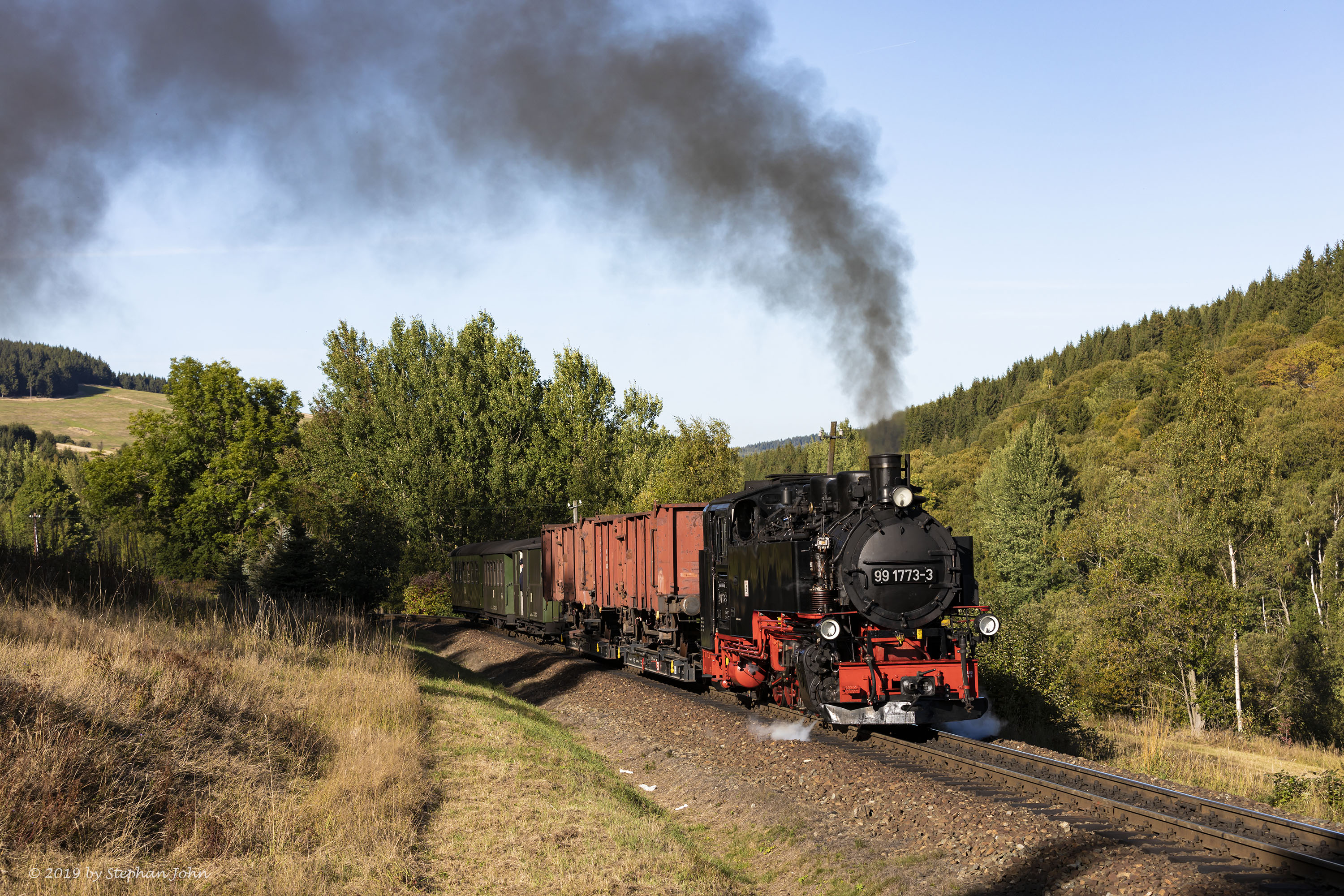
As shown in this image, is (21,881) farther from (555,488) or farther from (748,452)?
(748,452)

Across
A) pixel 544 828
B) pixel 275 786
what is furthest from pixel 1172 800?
pixel 275 786

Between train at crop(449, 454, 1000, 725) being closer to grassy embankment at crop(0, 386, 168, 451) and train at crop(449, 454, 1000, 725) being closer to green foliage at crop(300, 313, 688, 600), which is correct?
green foliage at crop(300, 313, 688, 600)

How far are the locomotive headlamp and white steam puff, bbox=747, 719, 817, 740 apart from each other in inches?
80.2

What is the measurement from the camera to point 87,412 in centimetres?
14450

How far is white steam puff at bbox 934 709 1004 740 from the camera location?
1241 centimetres

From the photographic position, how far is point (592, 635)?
888 inches

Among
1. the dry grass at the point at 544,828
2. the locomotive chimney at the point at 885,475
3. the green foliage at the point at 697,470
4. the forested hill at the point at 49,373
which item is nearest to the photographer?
the dry grass at the point at 544,828

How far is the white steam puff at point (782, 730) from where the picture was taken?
479 inches

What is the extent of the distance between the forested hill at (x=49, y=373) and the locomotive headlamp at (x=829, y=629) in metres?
161

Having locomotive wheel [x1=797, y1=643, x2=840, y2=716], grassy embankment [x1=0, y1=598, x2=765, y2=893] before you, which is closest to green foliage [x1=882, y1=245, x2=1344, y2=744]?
locomotive wheel [x1=797, y1=643, x2=840, y2=716]

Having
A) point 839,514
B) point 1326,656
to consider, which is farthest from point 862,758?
point 1326,656

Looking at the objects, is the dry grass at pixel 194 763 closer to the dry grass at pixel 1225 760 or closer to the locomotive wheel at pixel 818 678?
the locomotive wheel at pixel 818 678

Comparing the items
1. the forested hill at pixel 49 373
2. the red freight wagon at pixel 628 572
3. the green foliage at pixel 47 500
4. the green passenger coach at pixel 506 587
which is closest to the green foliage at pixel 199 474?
the green passenger coach at pixel 506 587

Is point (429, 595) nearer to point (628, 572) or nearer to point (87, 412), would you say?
point (628, 572)
